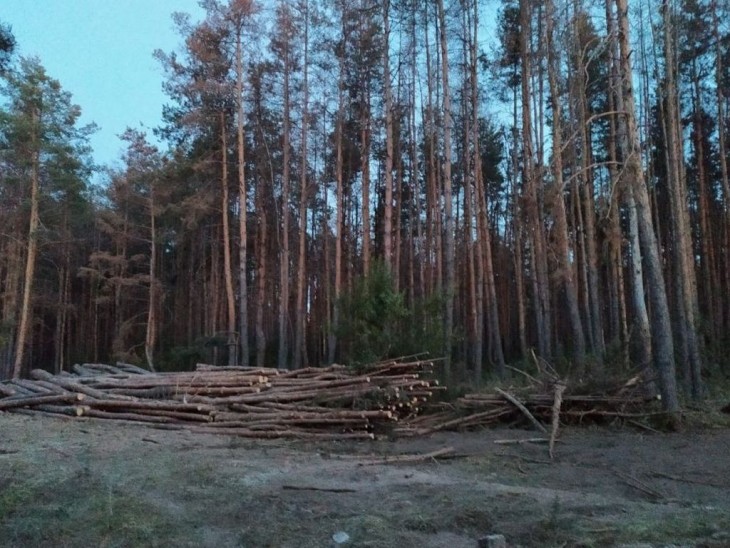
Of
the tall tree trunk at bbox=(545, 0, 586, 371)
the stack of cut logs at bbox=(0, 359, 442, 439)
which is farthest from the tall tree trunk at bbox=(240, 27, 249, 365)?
the tall tree trunk at bbox=(545, 0, 586, 371)

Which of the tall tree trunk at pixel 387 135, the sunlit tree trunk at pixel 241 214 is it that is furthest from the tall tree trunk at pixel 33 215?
the tall tree trunk at pixel 387 135

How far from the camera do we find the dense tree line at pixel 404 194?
15930 mm

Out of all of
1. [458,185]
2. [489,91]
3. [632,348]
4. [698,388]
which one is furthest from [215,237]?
[698,388]

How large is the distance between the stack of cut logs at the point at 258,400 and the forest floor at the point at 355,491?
731 mm

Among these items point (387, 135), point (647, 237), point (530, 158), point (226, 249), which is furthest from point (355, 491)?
point (226, 249)

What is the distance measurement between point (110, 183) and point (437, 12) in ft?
72.7

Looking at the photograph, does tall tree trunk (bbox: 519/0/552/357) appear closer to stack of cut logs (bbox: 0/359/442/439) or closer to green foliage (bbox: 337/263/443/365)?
green foliage (bbox: 337/263/443/365)

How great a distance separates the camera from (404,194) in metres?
35.2

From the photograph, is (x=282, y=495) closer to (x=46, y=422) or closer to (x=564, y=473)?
(x=564, y=473)

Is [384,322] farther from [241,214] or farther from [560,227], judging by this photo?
[241,214]

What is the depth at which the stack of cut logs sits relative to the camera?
1166 cm

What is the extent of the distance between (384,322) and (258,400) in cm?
378

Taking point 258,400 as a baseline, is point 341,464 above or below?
below

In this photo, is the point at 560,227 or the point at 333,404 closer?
the point at 333,404
